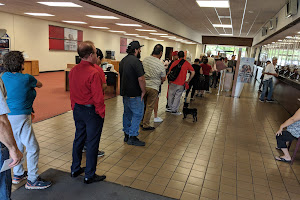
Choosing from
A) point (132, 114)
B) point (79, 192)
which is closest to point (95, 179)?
point (79, 192)

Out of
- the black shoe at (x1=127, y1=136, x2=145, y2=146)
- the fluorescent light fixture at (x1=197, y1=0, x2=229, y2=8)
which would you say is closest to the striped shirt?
the black shoe at (x1=127, y1=136, x2=145, y2=146)

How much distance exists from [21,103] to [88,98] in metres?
0.67

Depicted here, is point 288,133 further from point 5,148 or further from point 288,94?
point 288,94

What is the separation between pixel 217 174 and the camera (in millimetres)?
3256

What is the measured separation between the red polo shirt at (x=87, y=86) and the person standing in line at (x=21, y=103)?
17.0 inches

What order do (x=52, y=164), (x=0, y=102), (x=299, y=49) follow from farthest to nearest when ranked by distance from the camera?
(x=299, y=49)
(x=52, y=164)
(x=0, y=102)

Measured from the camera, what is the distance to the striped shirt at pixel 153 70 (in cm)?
432

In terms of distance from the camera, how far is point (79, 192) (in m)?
2.62

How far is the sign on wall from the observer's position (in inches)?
519

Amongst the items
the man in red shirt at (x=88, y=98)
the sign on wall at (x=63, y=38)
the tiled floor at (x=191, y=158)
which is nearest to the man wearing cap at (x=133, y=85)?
the tiled floor at (x=191, y=158)

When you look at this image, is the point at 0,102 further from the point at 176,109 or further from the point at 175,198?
the point at 176,109

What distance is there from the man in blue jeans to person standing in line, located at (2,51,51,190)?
2.62 feet

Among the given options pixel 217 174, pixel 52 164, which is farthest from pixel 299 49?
pixel 52 164

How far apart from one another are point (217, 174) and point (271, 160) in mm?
1240
